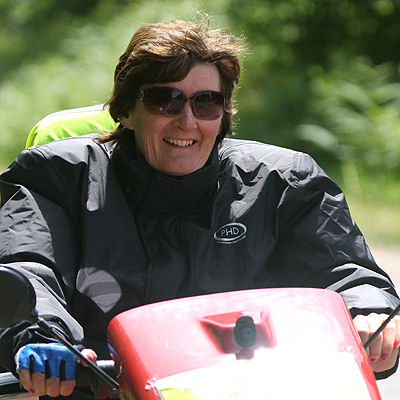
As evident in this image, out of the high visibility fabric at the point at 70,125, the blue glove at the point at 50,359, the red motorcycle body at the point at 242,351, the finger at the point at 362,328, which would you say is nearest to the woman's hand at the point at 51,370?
the blue glove at the point at 50,359

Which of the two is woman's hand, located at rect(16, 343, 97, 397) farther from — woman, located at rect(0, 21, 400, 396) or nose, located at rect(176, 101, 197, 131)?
nose, located at rect(176, 101, 197, 131)

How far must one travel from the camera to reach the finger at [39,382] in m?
2.06

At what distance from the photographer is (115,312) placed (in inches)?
103

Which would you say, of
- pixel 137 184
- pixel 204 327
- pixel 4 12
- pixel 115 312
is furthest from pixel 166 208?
pixel 4 12

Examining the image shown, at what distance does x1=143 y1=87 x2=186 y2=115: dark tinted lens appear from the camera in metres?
2.73

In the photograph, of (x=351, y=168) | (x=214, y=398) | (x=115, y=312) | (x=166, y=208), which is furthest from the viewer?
(x=351, y=168)

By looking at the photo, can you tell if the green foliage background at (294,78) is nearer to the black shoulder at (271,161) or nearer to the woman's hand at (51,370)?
the black shoulder at (271,161)

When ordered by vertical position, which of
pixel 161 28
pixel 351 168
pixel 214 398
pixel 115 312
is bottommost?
pixel 351 168

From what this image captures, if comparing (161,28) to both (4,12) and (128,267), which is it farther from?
(4,12)

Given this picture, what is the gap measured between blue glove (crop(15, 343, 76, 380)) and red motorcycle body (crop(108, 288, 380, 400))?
124 millimetres

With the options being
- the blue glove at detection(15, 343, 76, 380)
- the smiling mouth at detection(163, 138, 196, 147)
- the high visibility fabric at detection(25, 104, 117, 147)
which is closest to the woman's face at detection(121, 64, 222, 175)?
the smiling mouth at detection(163, 138, 196, 147)

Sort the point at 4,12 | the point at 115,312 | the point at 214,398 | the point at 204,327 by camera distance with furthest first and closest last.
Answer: the point at 4,12, the point at 115,312, the point at 204,327, the point at 214,398

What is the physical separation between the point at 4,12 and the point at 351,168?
9183mm

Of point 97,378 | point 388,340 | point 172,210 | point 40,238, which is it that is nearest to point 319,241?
point 172,210
